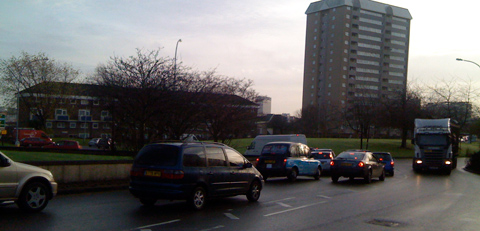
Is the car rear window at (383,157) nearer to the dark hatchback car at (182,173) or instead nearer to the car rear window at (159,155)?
the dark hatchback car at (182,173)

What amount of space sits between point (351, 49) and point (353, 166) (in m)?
97.7

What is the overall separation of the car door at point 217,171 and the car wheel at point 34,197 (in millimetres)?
3791

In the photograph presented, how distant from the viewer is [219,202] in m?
11.9

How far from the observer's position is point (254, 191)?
12.3 meters

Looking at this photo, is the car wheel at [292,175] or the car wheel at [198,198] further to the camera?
the car wheel at [292,175]

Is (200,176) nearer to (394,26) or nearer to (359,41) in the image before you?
(359,41)

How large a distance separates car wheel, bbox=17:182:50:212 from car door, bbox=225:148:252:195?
176 inches

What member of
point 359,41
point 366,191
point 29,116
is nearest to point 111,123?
point 366,191

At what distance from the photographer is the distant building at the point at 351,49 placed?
110 m

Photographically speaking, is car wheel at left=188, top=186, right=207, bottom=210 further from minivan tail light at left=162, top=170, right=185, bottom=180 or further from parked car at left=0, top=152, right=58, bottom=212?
parked car at left=0, top=152, right=58, bottom=212

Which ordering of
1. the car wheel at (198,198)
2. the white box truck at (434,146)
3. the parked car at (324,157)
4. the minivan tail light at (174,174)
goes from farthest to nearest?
the white box truck at (434,146), the parked car at (324,157), the car wheel at (198,198), the minivan tail light at (174,174)

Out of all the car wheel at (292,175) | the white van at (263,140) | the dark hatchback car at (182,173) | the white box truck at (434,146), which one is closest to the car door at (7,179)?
the dark hatchback car at (182,173)

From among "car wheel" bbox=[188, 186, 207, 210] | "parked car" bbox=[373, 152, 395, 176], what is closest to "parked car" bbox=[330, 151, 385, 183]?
"parked car" bbox=[373, 152, 395, 176]

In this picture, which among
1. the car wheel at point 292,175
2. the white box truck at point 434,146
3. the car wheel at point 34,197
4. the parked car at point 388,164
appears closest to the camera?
the car wheel at point 34,197
